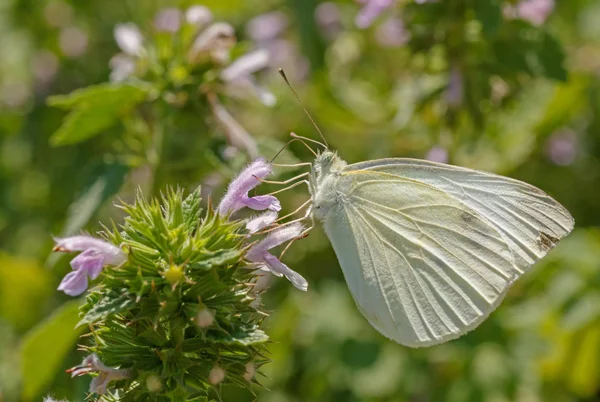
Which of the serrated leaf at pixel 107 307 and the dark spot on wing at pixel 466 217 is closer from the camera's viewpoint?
the serrated leaf at pixel 107 307

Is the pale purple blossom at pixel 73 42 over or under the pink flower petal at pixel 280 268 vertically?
over

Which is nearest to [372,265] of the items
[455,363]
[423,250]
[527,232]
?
A: [423,250]

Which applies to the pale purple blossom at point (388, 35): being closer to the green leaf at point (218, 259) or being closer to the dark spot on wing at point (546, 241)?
the dark spot on wing at point (546, 241)

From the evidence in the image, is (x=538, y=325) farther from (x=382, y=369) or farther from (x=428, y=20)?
(x=428, y=20)

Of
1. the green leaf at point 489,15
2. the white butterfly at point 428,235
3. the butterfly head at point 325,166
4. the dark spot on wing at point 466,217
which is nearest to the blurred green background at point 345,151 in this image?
the green leaf at point 489,15

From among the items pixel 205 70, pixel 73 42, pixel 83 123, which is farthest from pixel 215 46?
pixel 73 42

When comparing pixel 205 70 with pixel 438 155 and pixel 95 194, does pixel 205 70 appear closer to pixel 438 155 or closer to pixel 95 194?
pixel 95 194

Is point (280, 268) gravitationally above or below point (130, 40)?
below
